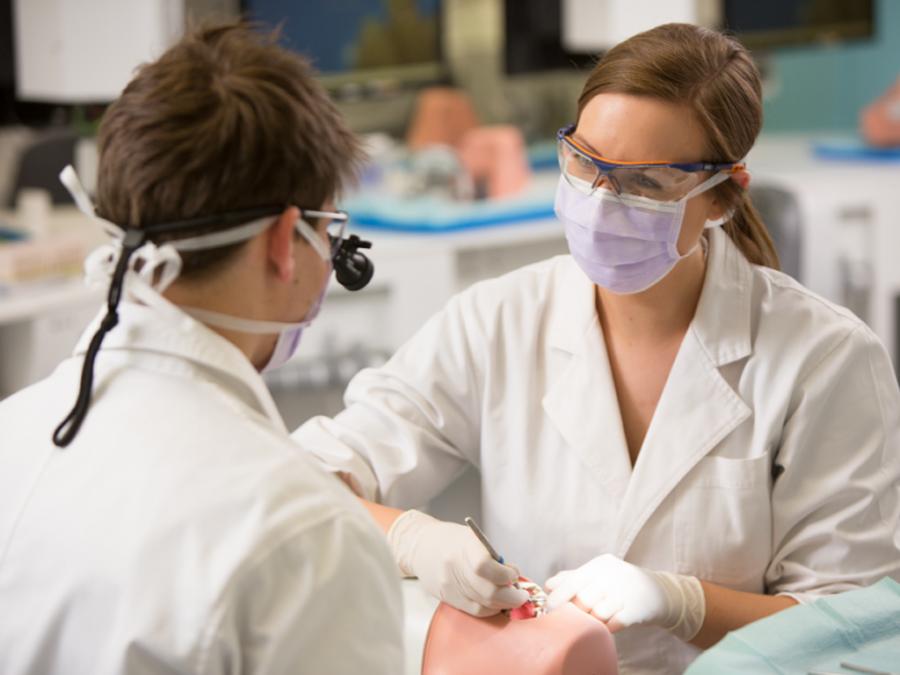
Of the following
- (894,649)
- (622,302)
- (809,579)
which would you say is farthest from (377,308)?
(894,649)

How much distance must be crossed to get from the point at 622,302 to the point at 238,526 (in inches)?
29.7

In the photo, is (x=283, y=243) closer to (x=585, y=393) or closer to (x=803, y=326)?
(x=585, y=393)

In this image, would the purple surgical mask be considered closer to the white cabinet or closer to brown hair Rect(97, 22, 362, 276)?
brown hair Rect(97, 22, 362, 276)

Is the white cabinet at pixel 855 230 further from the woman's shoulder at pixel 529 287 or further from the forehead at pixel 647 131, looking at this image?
the forehead at pixel 647 131

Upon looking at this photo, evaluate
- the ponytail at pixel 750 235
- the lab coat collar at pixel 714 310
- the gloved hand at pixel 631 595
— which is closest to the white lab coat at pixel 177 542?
the gloved hand at pixel 631 595

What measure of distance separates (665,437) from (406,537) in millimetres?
330

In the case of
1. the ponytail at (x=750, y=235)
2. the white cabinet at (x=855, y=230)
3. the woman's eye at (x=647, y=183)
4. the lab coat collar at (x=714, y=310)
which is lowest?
the white cabinet at (x=855, y=230)

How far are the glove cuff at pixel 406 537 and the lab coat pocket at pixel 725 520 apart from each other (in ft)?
1.00

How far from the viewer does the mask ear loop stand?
3.00 feet

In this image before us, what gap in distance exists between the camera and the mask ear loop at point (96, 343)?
36.0 inches

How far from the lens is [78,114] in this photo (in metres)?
2.78

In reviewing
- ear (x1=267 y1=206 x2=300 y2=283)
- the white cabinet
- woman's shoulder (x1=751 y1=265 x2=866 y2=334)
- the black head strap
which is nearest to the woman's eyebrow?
woman's shoulder (x1=751 y1=265 x2=866 y2=334)

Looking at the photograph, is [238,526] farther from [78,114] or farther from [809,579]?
[78,114]

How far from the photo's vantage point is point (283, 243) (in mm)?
979
